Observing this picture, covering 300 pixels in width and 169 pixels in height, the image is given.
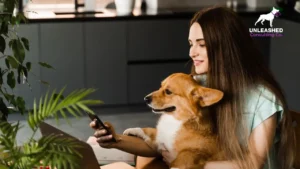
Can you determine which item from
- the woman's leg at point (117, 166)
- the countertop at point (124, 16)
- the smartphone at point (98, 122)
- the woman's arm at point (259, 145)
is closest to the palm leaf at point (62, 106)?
the smartphone at point (98, 122)

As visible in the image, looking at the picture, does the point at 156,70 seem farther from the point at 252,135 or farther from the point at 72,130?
the point at 252,135

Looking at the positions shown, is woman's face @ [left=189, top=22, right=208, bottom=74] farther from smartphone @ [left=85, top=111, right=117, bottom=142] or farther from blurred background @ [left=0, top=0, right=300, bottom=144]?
blurred background @ [left=0, top=0, right=300, bottom=144]

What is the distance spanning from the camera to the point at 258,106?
2068 mm

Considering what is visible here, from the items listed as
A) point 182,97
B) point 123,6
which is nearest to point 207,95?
point 182,97

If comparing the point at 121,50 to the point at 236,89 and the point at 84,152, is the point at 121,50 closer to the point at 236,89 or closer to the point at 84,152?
the point at 236,89

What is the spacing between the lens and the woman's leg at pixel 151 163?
2.21m

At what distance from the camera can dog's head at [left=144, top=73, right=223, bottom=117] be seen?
6.53ft

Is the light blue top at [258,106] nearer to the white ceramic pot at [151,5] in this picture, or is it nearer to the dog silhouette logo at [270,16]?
the dog silhouette logo at [270,16]

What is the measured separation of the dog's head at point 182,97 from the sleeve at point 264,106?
6.2 inches

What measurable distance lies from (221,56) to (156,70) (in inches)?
137

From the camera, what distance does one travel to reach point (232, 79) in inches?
81.7

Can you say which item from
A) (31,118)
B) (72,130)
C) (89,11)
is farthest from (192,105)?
(89,11)

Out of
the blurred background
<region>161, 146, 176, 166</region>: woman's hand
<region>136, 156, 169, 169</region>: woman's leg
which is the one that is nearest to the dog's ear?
<region>161, 146, 176, 166</region>: woman's hand

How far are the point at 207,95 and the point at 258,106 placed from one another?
0.20 meters
